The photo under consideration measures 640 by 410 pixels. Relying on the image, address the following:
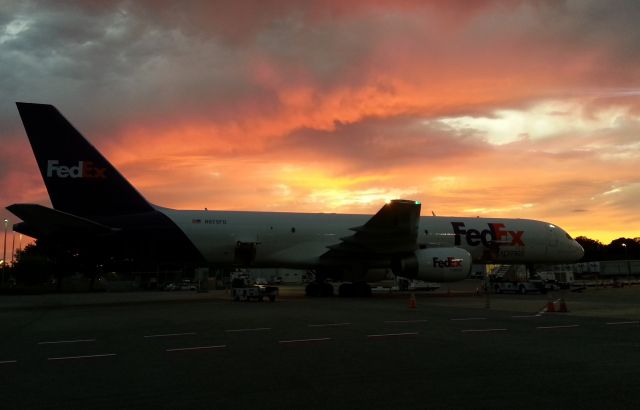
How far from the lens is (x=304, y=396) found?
19.0 ft

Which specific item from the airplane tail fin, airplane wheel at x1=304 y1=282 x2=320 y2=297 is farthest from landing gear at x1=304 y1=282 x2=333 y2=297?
the airplane tail fin

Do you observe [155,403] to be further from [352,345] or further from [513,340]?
[513,340]

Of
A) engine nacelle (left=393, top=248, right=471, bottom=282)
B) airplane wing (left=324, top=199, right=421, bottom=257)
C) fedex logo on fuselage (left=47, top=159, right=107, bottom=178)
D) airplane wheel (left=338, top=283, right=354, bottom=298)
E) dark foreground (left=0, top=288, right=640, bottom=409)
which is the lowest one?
dark foreground (left=0, top=288, right=640, bottom=409)

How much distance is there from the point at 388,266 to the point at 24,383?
2141 cm

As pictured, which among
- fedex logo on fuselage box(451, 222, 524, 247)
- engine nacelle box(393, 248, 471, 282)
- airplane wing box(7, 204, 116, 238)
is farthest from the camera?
fedex logo on fuselage box(451, 222, 524, 247)

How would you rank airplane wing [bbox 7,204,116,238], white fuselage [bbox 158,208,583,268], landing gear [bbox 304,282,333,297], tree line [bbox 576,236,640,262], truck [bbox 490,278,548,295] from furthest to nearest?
1. tree line [bbox 576,236,640,262]
2. truck [bbox 490,278,548,295]
3. landing gear [bbox 304,282,333,297]
4. white fuselage [bbox 158,208,583,268]
5. airplane wing [bbox 7,204,116,238]

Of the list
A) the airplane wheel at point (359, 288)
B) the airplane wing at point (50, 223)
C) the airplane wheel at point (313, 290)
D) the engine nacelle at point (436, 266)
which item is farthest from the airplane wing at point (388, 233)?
the airplane wing at point (50, 223)

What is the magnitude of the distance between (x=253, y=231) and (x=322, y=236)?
144 inches

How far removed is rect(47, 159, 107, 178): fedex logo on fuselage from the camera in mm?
22141

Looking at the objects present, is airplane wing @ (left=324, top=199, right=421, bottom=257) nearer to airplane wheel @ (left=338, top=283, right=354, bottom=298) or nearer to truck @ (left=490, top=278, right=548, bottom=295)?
airplane wheel @ (left=338, top=283, right=354, bottom=298)

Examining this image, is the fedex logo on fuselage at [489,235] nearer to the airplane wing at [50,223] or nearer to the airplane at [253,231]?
the airplane at [253,231]

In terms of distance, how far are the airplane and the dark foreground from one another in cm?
1001

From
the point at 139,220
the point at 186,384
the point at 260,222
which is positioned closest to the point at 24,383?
the point at 186,384

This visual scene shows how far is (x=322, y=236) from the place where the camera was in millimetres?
27656
